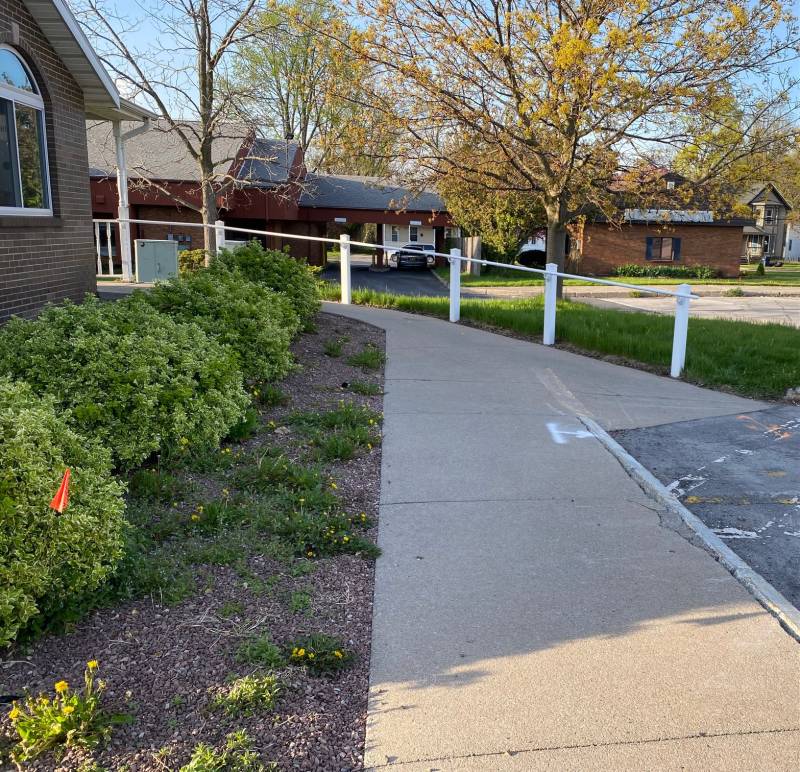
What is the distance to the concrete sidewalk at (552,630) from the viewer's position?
9.98 feet

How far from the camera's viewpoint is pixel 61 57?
10.0 meters

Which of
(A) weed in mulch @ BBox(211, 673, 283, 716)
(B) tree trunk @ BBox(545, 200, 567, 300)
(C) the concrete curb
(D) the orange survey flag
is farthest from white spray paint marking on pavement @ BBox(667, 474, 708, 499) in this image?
(B) tree trunk @ BBox(545, 200, 567, 300)

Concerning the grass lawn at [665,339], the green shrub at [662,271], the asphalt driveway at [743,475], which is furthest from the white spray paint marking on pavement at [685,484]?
the green shrub at [662,271]

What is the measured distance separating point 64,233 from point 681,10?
43.3ft

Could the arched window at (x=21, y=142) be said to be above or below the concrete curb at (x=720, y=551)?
above

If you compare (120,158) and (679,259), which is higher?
(120,158)

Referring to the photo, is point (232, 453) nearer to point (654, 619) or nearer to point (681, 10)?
point (654, 619)

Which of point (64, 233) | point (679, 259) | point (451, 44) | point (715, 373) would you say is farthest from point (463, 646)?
point (679, 259)

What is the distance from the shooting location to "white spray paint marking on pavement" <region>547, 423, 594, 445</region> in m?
6.88

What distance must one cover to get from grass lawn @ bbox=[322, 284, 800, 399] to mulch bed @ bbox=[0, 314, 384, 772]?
6.70 m

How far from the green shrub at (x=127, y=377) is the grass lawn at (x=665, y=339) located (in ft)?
20.2

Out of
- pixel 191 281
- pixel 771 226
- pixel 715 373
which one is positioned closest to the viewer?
pixel 191 281

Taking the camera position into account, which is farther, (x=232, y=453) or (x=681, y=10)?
(x=681, y=10)

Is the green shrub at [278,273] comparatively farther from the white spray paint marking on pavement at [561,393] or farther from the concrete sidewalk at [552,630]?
the concrete sidewalk at [552,630]
